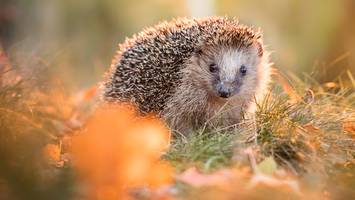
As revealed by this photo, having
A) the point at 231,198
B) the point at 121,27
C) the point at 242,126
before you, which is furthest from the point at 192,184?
the point at 121,27

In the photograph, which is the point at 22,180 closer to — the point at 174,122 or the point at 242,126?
the point at 242,126

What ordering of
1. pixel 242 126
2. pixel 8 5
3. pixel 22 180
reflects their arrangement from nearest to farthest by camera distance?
pixel 22 180, pixel 242 126, pixel 8 5

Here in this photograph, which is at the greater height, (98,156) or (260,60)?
(260,60)

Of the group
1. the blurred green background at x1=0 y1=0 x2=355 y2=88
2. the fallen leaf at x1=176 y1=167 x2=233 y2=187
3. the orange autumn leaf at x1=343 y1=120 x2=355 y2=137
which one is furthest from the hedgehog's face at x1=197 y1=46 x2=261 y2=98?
the blurred green background at x1=0 y1=0 x2=355 y2=88

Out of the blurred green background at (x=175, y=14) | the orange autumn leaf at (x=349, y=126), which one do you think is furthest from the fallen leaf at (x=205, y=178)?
the blurred green background at (x=175, y=14)

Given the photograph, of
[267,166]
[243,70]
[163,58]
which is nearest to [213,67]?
[243,70]

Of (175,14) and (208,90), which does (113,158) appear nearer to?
(208,90)

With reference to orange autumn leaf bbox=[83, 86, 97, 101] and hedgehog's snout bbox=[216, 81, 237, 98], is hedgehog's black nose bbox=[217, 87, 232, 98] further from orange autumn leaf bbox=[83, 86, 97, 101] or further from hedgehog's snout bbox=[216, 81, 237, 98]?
orange autumn leaf bbox=[83, 86, 97, 101]

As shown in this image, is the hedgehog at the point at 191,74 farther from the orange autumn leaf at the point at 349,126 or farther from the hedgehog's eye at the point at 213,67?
the orange autumn leaf at the point at 349,126
